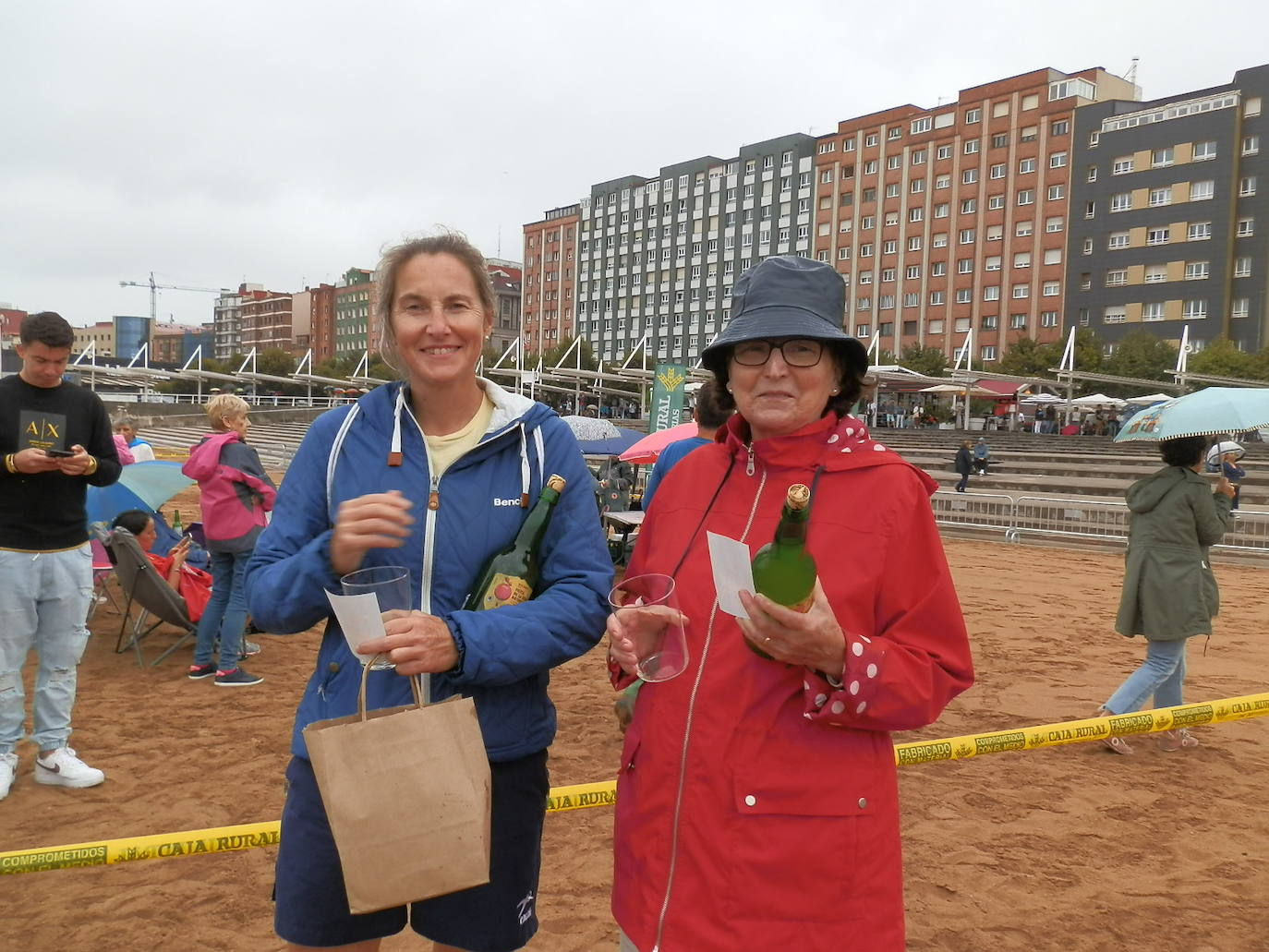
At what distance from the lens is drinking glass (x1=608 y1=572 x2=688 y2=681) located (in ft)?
5.65

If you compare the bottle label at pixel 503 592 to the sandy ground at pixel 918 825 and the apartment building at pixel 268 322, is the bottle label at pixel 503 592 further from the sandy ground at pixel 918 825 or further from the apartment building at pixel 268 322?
the apartment building at pixel 268 322

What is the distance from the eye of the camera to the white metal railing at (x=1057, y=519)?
15.1 meters

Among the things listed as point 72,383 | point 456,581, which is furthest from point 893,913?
point 72,383

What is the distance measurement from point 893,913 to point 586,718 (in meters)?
4.63

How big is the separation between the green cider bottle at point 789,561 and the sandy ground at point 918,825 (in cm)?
236

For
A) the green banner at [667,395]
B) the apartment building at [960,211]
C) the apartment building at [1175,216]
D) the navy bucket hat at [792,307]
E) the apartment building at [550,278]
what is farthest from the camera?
the apartment building at [550,278]

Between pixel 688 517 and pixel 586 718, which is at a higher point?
pixel 688 517

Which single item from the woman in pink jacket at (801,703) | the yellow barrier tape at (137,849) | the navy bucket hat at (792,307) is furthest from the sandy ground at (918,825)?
the navy bucket hat at (792,307)

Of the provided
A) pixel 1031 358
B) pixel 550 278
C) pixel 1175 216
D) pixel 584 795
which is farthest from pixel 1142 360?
pixel 550 278

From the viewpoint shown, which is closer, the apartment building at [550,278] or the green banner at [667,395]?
the green banner at [667,395]

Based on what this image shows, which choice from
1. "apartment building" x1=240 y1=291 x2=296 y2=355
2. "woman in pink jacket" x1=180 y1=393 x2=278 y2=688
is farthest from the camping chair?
"apartment building" x1=240 y1=291 x2=296 y2=355

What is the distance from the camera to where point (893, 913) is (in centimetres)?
170

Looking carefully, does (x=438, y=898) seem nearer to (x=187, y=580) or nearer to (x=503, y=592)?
(x=503, y=592)

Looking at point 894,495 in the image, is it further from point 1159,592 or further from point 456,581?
point 1159,592
